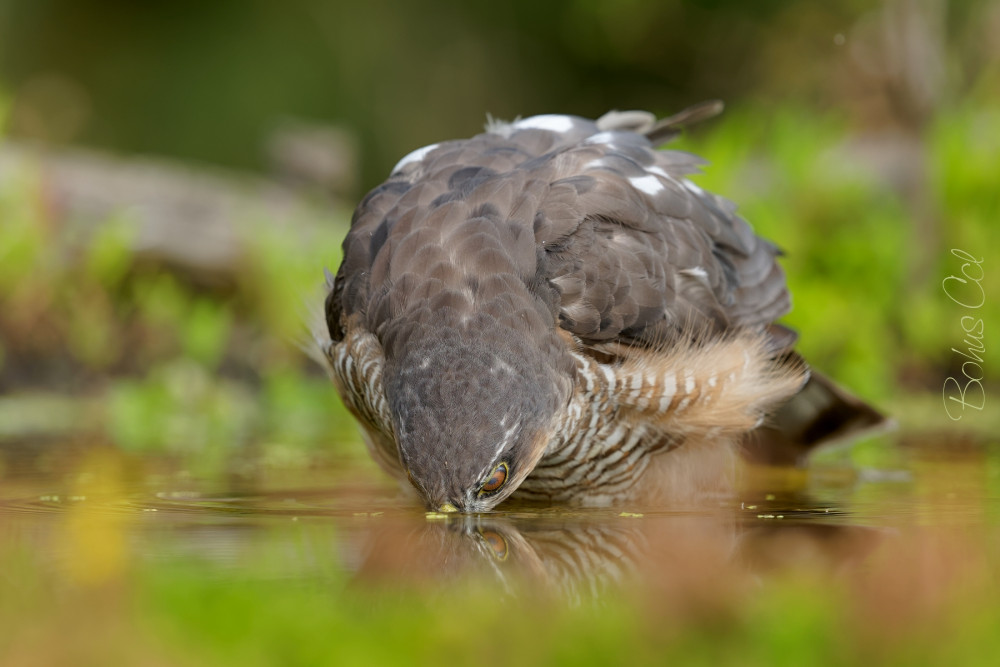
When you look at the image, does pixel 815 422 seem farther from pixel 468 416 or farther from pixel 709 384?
pixel 468 416

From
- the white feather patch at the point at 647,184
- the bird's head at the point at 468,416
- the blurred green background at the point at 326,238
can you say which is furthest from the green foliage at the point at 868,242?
the bird's head at the point at 468,416

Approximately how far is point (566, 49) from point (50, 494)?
1137cm

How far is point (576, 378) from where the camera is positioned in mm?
3584

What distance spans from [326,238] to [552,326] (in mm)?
4478

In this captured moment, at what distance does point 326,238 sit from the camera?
25.7 feet

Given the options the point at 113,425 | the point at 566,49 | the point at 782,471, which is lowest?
the point at 566,49

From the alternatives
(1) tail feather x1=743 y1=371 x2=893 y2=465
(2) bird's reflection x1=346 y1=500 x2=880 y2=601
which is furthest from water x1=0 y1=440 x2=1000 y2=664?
(1) tail feather x1=743 y1=371 x2=893 y2=465

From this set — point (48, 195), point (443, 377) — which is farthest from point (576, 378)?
point (48, 195)

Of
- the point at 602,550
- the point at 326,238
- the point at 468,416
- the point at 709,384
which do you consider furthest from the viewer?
the point at 326,238

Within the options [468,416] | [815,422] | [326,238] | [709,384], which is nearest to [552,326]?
[468,416]

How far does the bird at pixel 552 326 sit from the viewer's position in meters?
3.28

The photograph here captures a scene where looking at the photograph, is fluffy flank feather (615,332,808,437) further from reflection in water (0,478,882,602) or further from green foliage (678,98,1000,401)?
green foliage (678,98,1000,401)

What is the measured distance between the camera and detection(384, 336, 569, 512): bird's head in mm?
3178

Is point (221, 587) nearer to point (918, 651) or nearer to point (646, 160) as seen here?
point (918, 651)
